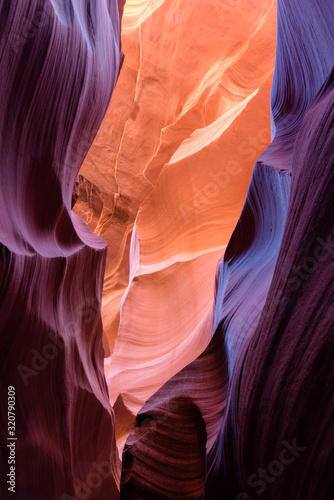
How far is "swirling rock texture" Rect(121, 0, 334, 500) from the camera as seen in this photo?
3.61 feet

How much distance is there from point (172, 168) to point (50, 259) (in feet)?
6.97

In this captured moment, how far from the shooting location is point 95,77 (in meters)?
2.58

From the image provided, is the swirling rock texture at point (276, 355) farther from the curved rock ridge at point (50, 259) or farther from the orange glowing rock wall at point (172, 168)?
the orange glowing rock wall at point (172, 168)

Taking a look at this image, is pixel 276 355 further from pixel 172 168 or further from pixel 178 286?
pixel 172 168

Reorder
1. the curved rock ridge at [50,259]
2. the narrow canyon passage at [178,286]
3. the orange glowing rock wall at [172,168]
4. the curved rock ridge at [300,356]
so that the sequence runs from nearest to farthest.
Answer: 1. the curved rock ridge at [300,356]
2. the narrow canyon passage at [178,286]
3. the curved rock ridge at [50,259]
4. the orange glowing rock wall at [172,168]

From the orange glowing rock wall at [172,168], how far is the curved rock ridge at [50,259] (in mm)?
827

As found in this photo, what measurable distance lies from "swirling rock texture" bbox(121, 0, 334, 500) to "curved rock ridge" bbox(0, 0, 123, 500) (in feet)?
1.98

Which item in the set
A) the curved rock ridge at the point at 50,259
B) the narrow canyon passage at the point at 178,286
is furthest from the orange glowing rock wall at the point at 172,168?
the curved rock ridge at the point at 50,259

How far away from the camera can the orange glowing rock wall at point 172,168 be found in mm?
3543

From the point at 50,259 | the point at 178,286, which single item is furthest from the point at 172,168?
the point at 50,259

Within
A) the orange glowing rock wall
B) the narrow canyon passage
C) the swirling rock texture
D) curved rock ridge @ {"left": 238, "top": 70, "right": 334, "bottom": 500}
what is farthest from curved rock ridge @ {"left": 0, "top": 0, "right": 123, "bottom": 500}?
curved rock ridge @ {"left": 238, "top": 70, "right": 334, "bottom": 500}

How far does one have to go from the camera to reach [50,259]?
2111 millimetres

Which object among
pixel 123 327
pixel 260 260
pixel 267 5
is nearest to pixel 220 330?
pixel 260 260

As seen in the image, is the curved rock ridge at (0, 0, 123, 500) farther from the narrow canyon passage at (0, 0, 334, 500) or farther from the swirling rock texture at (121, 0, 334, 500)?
the swirling rock texture at (121, 0, 334, 500)
